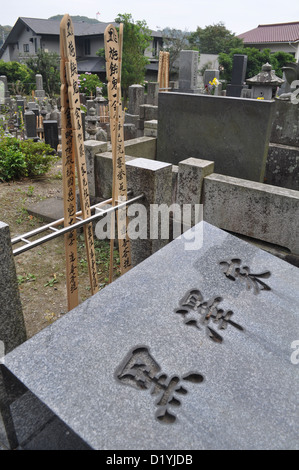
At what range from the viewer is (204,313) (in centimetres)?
202

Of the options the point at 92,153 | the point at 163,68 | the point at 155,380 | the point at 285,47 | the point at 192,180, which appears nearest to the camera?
the point at 155,380

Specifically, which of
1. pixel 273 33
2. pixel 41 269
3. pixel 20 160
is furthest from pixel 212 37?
pixel 41 269

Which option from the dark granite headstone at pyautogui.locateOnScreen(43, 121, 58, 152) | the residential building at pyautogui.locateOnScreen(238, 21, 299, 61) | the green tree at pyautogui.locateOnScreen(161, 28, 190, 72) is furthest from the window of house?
the dark granite headstone at pyautogui.locateOnScreen(43, 121, 58, 152)

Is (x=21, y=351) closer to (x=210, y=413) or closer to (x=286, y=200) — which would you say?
(x=210, y=413)

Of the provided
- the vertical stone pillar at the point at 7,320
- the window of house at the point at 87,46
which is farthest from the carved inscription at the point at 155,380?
the window of house at the point at 87,46

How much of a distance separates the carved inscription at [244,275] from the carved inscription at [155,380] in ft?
2.91

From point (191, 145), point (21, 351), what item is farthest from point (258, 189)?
point (21, 351)

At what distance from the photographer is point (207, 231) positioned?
2738 millimetres

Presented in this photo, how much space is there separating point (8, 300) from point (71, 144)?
1.14 meters

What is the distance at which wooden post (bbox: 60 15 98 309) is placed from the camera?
2207 mm

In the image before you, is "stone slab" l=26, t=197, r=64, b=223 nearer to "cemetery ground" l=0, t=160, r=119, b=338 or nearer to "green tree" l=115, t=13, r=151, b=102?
"cemetery ground" l=0, t=160, r=119, b=338

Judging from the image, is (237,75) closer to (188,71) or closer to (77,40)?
(188,71)

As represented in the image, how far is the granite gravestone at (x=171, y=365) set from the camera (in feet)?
4.59

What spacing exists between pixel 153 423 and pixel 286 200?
2.57 metres
